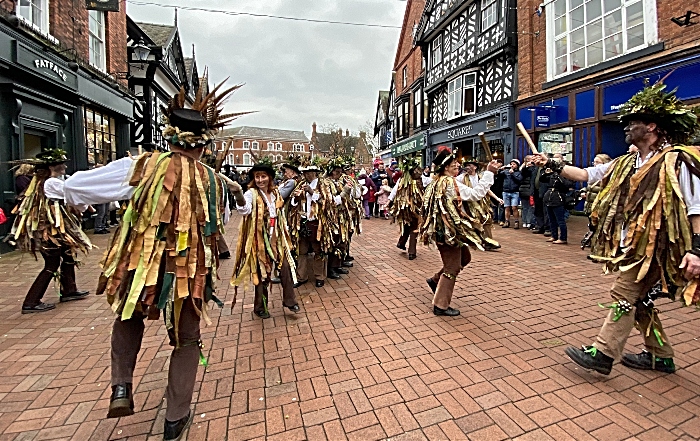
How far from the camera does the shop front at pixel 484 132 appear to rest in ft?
49.8

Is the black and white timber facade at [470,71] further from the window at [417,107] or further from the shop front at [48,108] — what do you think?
the shop front at [48,108]

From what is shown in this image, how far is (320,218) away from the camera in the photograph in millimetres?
5785

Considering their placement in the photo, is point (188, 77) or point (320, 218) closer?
point (320, 218)

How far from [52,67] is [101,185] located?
8.90 metres

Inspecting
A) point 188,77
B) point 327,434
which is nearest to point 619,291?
point 327,434

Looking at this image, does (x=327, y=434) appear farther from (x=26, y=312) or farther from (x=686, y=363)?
(x=26, y=312)

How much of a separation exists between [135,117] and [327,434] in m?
16.2

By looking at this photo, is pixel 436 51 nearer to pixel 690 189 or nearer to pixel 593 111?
pixel 593 111

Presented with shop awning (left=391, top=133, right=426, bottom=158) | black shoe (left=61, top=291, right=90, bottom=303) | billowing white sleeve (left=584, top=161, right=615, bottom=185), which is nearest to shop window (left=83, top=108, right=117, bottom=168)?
black shoe (left=61, top=291, right=90, bottom=303)

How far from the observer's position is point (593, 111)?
11.3 metres

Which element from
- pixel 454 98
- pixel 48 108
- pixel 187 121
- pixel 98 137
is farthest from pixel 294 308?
pixel 454 98

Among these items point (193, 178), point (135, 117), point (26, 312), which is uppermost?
point (135, 117)

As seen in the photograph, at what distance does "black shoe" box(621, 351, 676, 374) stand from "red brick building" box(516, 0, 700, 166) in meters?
7.02

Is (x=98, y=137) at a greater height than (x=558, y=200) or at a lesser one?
greater
